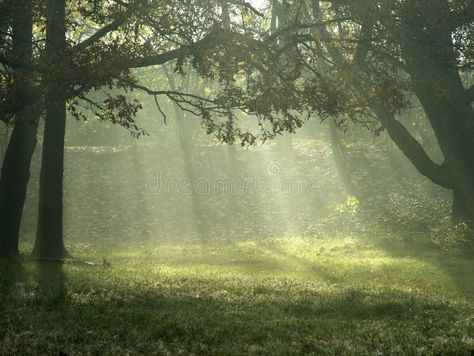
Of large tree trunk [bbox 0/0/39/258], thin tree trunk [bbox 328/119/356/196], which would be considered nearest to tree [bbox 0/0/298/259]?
large tree trunk [bbox 0/0/39/258]

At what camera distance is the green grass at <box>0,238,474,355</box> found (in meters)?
7.21

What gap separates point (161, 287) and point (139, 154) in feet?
96.3

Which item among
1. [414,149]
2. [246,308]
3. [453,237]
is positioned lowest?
[453,237]

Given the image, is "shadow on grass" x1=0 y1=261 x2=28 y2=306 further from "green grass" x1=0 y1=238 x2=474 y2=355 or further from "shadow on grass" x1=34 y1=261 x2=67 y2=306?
"shadow on grass" x1=34 y1=261 x2=67 y2=306

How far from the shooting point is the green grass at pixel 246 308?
7.21 meters

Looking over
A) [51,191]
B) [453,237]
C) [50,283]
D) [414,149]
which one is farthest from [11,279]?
[453,237]

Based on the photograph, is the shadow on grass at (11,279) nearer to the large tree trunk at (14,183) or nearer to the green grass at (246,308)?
the green grass at (246,308)

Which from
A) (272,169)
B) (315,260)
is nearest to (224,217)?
(272,169)

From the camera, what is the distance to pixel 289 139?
135 ft

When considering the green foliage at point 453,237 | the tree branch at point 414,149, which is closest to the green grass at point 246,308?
the green foliage at point 453,237

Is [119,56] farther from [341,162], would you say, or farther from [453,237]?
[341,162]

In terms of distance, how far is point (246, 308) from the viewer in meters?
10.1

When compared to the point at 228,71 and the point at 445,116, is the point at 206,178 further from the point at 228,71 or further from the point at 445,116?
the point at 228,71

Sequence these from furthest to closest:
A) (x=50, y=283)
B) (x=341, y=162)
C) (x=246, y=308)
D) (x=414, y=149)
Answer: (x=341, y=162) → (x=414, y=149) → (x=50, y=283) → (x=246, y=308)
